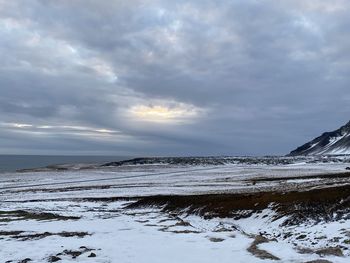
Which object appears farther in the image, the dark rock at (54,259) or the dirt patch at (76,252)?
the dirt patch at (76,252)

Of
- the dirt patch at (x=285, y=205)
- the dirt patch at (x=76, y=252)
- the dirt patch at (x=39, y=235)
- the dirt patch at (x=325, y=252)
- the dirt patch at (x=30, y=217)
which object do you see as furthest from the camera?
the dirt patch at (x=30, y=217)


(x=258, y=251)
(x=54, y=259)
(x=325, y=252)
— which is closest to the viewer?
(x=325, y=252)

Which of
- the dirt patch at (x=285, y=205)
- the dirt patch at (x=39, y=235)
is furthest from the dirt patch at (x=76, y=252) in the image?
the dirt patch at (x=285, y=205)

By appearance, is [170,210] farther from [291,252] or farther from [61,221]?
[291,252]

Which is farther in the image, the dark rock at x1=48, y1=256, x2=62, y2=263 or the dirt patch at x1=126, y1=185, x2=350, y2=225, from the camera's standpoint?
the dirt patch at x1=126, y1=185, x2=350, y2=225

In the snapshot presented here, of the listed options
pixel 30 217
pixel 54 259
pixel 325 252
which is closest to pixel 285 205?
pixel 325 252

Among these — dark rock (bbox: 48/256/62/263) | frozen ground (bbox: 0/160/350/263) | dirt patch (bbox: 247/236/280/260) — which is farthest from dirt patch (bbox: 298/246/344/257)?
dark rock (bbox: 48/256/62/263)

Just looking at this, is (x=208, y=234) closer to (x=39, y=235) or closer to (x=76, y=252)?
(x=76, y=252)

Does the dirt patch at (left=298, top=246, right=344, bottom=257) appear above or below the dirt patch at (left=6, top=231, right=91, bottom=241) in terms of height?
above

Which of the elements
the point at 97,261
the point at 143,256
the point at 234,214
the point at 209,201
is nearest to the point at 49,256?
the point at 97,261

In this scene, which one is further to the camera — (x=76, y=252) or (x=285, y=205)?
(x=285, y=205)

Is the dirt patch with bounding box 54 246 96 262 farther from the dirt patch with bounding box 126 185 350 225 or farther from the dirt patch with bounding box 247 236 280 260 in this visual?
the dirt patch with bounding box 126 185 350 225

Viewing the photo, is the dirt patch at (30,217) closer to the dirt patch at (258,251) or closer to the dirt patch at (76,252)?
the dirt patch at (76,252)

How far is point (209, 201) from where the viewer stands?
31516mm
